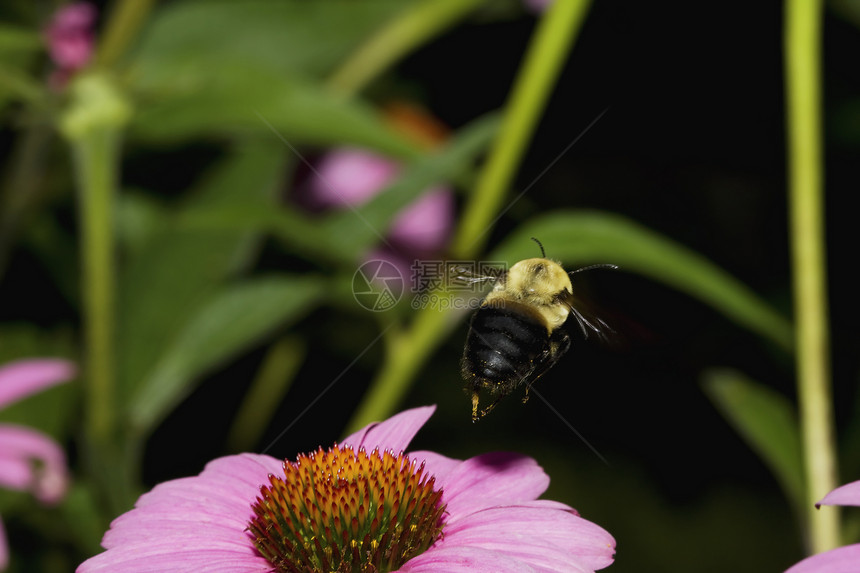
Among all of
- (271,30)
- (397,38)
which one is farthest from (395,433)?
(271,30)

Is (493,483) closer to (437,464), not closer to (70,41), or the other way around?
(437,464)

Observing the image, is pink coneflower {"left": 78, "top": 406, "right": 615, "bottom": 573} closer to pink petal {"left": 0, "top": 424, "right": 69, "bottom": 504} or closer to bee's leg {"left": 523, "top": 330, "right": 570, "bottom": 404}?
bee's leg {"left": 523, "top": 330, "right": 570, "bottom": 404}

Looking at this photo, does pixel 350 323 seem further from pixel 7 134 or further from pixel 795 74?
pixel 795 74

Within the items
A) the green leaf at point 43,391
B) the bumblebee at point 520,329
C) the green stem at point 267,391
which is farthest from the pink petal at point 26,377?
the bumblebee at point 520,329

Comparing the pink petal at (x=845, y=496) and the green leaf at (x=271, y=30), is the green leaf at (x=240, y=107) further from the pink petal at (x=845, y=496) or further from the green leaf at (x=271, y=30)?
the pink petal at (x=845, y=496)

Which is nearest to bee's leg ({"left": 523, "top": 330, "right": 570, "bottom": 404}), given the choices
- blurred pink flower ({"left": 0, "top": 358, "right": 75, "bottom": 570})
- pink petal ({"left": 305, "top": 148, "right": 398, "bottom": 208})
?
blurred pink flower ({"left": 0, "top": 358, "right": 75, "bottom": 570})
